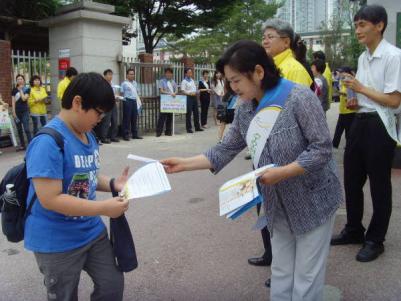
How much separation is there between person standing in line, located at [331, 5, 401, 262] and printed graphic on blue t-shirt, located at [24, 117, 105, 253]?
2.18 meters

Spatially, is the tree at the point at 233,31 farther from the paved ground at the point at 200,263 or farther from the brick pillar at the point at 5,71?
the paved ground at the point at 200,263

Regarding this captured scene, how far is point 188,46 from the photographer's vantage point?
1364 inches

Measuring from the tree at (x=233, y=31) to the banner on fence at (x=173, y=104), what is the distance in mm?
17471

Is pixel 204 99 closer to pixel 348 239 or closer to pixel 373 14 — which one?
pixel 348 239

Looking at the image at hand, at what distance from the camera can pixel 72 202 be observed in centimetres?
204

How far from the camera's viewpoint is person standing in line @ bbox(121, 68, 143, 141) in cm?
1126

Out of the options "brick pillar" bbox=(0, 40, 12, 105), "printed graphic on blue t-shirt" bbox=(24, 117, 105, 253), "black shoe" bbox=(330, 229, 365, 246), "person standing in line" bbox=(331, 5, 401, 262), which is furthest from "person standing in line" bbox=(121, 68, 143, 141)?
"printed graphic on blue t-shirt" bbox=(24, 117, 105, 253)

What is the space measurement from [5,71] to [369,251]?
31.7 feet

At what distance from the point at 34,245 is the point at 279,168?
122 cm

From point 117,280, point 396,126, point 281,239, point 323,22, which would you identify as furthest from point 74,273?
point 323,22

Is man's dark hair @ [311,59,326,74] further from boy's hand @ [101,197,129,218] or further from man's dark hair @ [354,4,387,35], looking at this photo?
boy's hand @ [101,197,129,218]

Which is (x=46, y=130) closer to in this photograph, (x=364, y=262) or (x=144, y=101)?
(x=364, y=262)

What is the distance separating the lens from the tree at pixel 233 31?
30641mm

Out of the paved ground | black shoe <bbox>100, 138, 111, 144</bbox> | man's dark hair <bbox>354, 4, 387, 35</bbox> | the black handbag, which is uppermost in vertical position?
man's dark hair <bbox>354, 4, 387, 35</bbox>
